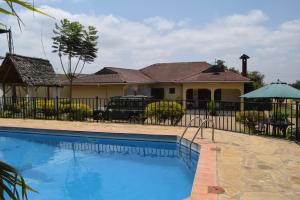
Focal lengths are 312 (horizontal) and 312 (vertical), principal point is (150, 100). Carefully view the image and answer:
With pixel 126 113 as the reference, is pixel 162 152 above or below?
below

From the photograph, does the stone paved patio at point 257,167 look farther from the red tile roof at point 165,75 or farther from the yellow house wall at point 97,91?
the yellow house wall at point 97,91

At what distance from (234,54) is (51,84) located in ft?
55.7

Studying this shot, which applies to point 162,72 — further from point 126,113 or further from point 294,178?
point 294,178

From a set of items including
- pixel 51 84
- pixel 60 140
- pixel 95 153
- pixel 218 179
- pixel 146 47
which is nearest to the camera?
pixel 218 179

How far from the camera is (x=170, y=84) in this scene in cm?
2977

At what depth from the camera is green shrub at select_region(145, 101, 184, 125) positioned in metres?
15.0

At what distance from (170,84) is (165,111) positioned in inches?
588

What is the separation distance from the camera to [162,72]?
3244 cm

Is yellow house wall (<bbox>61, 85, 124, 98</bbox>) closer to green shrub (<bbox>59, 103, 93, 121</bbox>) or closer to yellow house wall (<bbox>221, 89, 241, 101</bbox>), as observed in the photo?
yellow house wall (<bbox>221, 89, 241, 101</bbox>)

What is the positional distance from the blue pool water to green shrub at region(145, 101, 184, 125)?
3.45 metres

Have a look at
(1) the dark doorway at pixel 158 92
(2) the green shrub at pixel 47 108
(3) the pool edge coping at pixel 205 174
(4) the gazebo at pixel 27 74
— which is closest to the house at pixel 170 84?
(1) the dark doorway at pixel 158 92

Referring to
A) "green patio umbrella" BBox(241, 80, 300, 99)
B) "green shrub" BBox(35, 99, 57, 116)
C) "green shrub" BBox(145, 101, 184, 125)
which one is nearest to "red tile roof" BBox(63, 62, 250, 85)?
"green shrub" BBox(35, 99, 57, 116)

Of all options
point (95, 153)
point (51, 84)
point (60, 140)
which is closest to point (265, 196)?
point (95, 153)

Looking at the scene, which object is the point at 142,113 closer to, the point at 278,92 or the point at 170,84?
the point at 278,92
